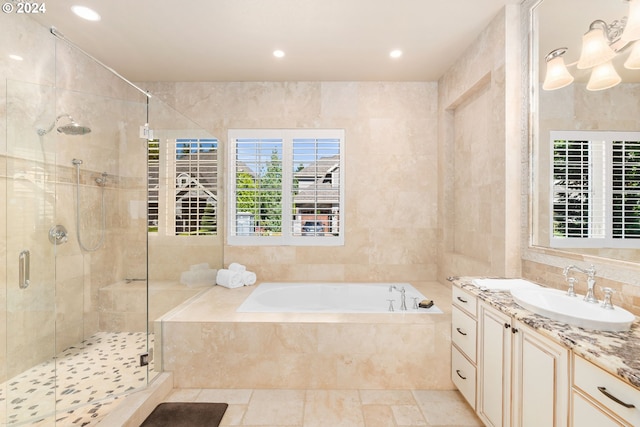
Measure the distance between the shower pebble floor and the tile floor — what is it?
1.20ft

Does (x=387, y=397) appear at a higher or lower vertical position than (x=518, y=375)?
lower

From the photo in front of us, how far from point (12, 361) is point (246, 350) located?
1302 millimetres

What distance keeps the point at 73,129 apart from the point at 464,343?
2947 mm

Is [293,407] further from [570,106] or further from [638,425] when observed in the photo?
[570,106]

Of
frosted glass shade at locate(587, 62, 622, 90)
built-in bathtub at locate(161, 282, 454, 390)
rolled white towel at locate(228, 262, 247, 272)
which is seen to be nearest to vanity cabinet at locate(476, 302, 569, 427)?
built-in bathtub at locate(161, 282, 454, 390)

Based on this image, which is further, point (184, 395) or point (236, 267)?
point (236, 267)

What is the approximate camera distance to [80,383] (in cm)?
183

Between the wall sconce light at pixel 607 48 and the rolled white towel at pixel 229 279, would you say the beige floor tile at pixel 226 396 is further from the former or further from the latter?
the wall sconce light at pixel 607 48

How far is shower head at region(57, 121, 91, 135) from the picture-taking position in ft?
6.14

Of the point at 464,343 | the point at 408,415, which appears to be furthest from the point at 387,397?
the point at 464,343

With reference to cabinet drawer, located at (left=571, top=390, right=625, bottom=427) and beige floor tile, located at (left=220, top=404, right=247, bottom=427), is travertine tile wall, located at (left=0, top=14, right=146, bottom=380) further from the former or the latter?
cabinet drawer, located at (left=571, top=390, right=625, bottom=427)

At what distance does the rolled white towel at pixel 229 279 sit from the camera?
120 inches

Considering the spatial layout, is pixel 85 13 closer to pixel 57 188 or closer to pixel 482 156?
pixel 57 188

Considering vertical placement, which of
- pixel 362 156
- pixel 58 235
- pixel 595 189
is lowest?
pixel 58 235
